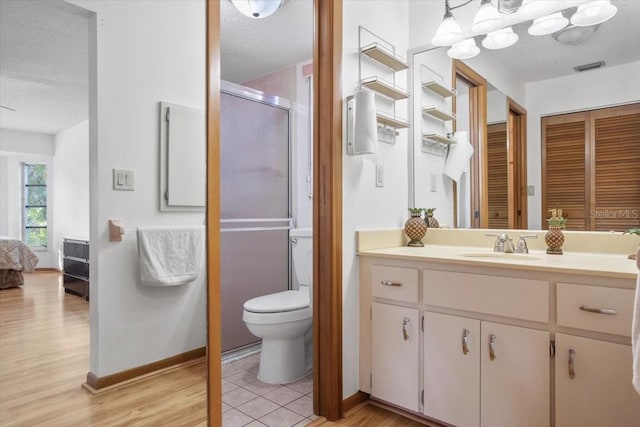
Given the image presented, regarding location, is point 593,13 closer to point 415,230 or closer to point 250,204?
point 415,230

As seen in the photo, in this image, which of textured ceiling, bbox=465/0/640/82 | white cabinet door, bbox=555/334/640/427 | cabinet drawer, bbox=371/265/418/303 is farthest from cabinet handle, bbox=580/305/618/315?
textured ceiling, bbox=465/0/640/82

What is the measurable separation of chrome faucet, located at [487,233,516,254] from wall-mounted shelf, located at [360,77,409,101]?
36.6 inches

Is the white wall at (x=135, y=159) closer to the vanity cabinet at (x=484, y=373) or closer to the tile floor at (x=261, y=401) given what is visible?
the tile floor at (x=261, y=401)

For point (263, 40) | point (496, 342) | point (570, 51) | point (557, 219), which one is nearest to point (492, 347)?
Result: point (496, 342)

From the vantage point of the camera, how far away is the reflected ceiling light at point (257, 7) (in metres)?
2.27

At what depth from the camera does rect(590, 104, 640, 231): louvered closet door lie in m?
1.74

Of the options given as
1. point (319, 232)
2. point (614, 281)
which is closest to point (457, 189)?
point (319, 232)

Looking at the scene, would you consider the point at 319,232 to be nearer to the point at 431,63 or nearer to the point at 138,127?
the point at 138,127

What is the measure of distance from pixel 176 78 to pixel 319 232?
92 centimetres

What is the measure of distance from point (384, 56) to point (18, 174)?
1743 millimetres

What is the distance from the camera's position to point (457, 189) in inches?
92.1

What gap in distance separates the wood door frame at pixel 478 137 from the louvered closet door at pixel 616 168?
1.69 feet

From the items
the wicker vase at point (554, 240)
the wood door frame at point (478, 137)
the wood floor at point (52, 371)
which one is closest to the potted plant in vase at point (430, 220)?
the wood door frame at point (478, 137)

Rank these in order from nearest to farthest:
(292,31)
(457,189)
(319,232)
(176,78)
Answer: (176,78), (319,232), (457,189), (292,31)
